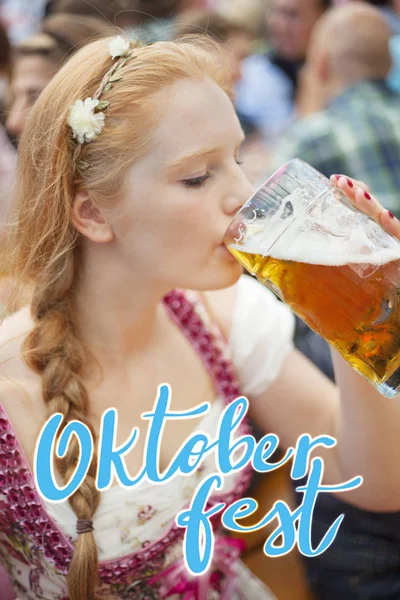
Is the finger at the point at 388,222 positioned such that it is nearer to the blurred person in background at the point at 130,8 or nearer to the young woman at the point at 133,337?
the young woman at the point at 133,337

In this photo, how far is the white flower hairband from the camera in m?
1.12

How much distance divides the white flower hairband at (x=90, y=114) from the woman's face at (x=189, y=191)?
0.08 m

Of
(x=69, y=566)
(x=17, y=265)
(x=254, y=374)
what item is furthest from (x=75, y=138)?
(x=69, y=566)

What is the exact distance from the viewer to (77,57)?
1196 mm

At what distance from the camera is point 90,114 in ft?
3.68

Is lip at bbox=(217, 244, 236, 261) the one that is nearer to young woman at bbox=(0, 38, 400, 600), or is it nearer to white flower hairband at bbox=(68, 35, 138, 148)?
young woman at bbox=(0, 38, 400, 600)

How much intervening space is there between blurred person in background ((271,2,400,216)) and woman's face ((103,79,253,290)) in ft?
4.96

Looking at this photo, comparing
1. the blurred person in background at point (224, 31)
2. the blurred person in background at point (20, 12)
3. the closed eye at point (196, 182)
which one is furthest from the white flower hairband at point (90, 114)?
the blurred person in background at point (20, 12)

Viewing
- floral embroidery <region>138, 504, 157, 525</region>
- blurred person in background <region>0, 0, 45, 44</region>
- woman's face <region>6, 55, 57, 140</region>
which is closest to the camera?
floral embroidery <region>138, 504, 157, 525</region>

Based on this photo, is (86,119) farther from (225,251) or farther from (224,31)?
(224,31)

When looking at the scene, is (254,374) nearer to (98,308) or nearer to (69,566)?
(98,308)

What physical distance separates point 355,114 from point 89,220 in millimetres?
1767

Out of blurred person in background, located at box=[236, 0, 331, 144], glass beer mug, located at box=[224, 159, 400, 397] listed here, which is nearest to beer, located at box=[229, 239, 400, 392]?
glass beer mug, located at box=[224, 159, 400, 397]

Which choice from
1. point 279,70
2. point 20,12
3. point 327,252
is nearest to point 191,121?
point 327,252
